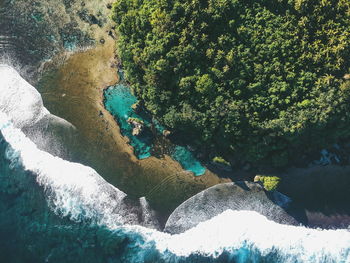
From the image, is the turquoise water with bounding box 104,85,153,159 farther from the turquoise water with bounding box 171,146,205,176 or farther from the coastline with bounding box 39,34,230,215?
the turquoise water with bounding box 171,146,205,176

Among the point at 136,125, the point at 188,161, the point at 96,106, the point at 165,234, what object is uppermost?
the point at 136,125

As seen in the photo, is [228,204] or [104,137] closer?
[228,204]

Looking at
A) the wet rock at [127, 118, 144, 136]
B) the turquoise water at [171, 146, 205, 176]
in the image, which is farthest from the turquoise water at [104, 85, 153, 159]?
Result: the turquoise water at [171, 146, 205, 176]

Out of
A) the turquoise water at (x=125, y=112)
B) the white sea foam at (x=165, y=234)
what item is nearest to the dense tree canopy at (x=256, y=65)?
the turquoise water at (x=125, y=112)

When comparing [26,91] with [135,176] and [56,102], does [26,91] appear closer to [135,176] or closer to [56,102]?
[56,102]

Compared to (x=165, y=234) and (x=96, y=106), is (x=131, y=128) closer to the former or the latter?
(x=96, y=106)

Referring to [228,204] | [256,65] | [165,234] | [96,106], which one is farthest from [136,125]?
[256,65]

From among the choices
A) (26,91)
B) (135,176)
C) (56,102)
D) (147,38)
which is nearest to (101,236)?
(135,176)
